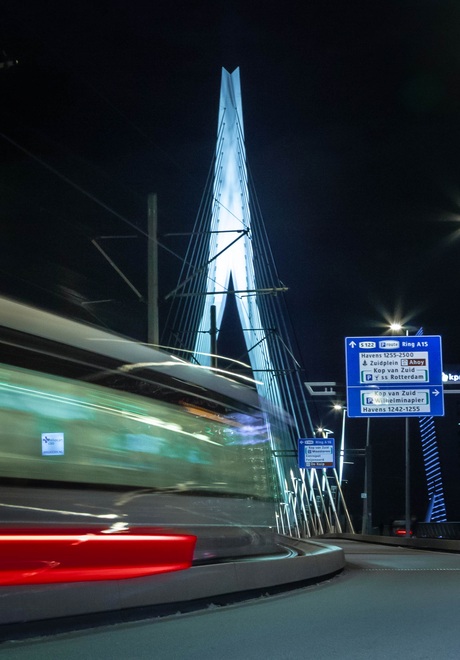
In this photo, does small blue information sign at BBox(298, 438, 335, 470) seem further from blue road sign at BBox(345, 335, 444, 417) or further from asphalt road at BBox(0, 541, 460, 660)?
asphalt road at BBox(0, 541, 460, 660)

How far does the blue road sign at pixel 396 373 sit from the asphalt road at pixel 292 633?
15.9 m

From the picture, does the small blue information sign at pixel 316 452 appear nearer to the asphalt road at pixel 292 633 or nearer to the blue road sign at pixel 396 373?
the blue road sign at pixel 396 373

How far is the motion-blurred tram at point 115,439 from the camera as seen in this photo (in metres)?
7.62

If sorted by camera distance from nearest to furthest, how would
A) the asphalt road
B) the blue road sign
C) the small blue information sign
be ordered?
1. the asphalt road
2. the blue road sign
3. the small blue information sign

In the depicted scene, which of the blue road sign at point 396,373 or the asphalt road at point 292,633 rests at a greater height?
the blue road sign at point 396,373

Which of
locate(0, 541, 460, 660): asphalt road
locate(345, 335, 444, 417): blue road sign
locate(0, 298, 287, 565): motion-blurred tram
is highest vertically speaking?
locate(345, 335, 444, 417): blue road sign

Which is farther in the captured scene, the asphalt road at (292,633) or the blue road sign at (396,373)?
the blue road sign at (396,373)

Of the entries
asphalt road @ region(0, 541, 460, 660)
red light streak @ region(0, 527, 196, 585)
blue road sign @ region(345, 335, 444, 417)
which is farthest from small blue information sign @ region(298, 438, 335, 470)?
red light streak @ region(0, 527, 196, 585)

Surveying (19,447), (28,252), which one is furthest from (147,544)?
(28,252)

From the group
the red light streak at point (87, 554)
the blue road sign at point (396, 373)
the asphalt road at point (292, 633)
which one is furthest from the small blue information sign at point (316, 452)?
the red light streak at point (87, 554)

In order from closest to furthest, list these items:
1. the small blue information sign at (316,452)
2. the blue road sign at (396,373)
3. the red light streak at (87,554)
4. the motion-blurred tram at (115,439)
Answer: the red light streak at (87,554) < the motion-blurred tram at (115,439) < the blue road sign at (396,373) < the small blue information sign at (316,452)

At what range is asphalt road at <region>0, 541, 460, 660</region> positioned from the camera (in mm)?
7043

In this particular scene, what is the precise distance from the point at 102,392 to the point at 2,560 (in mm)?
1923

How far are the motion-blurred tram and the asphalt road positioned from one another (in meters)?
0.87
